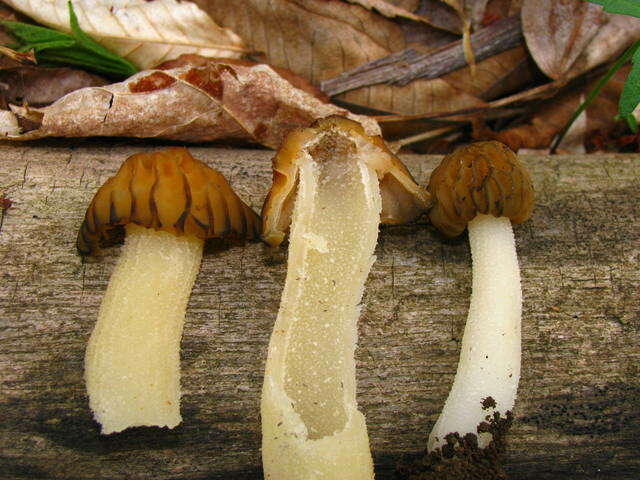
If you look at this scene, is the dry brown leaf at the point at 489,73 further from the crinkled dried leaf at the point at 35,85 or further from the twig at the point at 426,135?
the crinkled dried leaf at the point at 35,85

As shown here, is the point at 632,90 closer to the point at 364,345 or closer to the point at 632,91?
the point at 632,91

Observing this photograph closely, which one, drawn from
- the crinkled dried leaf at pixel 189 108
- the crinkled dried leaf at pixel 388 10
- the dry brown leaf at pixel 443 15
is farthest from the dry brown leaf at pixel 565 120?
the crinkled dried leaf at pixel 189 108

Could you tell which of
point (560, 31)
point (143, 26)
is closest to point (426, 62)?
point (560, 31)

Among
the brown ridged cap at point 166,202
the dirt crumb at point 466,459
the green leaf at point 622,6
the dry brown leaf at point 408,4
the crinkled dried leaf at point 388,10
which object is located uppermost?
the dry brown leaf at point 408,4

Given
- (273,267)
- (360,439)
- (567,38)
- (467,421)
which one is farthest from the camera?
(567,38)

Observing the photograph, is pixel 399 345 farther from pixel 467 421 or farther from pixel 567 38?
pixel 567 38

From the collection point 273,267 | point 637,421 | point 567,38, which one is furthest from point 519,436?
point 567,38
